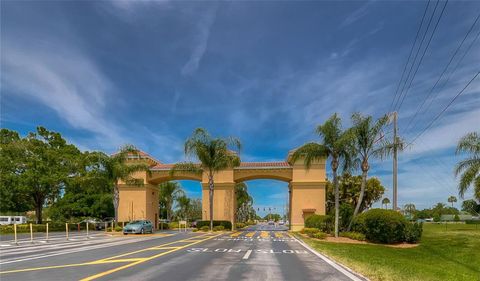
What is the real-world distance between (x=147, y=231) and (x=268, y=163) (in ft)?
53.9

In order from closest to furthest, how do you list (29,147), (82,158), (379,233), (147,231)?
(379,233), (147,231), (29,147), (82,158)

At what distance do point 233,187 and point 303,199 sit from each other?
7803mm

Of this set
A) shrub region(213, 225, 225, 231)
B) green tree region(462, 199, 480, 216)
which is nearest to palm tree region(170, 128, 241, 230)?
shrub region(213, 225, 225, 231)

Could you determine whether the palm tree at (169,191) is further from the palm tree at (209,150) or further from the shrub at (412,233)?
the shrub at (412,233)

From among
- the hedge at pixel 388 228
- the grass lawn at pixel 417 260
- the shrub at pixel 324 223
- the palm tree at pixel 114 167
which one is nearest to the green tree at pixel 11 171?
the palm tree at pixel 114 167

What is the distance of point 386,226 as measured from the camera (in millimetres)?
23891

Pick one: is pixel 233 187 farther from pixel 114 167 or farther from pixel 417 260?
pixel 417 260

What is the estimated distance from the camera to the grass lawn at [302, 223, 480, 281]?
1123 cm

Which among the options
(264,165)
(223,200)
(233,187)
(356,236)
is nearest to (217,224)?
(223,200)

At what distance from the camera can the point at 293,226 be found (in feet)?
145

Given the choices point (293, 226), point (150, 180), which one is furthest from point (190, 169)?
point (293, 226)

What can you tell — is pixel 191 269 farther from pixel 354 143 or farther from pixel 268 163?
pixel 268 163

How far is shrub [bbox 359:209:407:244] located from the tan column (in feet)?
62.4

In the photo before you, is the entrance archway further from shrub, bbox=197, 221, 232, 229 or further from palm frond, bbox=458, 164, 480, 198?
palm frond, bbox=458, 164, 480, 198
